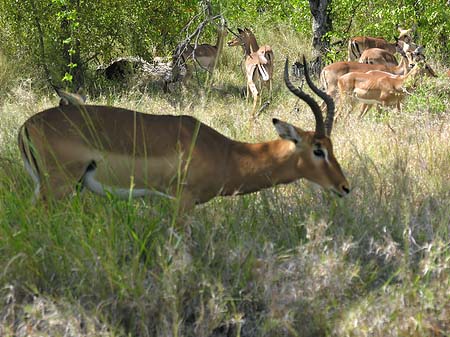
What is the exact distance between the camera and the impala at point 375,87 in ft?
27.7

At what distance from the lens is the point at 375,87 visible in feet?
28.0

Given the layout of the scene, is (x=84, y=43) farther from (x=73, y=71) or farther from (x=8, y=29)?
(x=8, y=29)

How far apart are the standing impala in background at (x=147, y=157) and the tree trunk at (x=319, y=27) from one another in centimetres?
730

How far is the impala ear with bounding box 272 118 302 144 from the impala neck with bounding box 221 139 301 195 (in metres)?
0.06

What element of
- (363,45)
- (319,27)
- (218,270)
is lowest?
(363,45)

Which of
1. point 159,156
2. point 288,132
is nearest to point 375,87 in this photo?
point 288,132

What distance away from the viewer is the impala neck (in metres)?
4.19

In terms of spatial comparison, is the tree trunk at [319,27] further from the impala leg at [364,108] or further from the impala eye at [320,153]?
the impala eye at [320,153]

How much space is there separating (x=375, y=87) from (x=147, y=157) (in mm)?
5041

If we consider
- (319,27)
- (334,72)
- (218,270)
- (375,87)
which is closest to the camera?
(218,270)

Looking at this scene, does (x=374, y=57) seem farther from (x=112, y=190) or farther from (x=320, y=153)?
(x=112, y=190)

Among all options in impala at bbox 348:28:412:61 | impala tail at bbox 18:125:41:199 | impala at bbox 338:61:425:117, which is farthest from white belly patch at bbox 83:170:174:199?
impala at bbox 348:28:412:61

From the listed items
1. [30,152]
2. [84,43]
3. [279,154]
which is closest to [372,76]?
[84,43]

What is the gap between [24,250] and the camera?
136 inches
